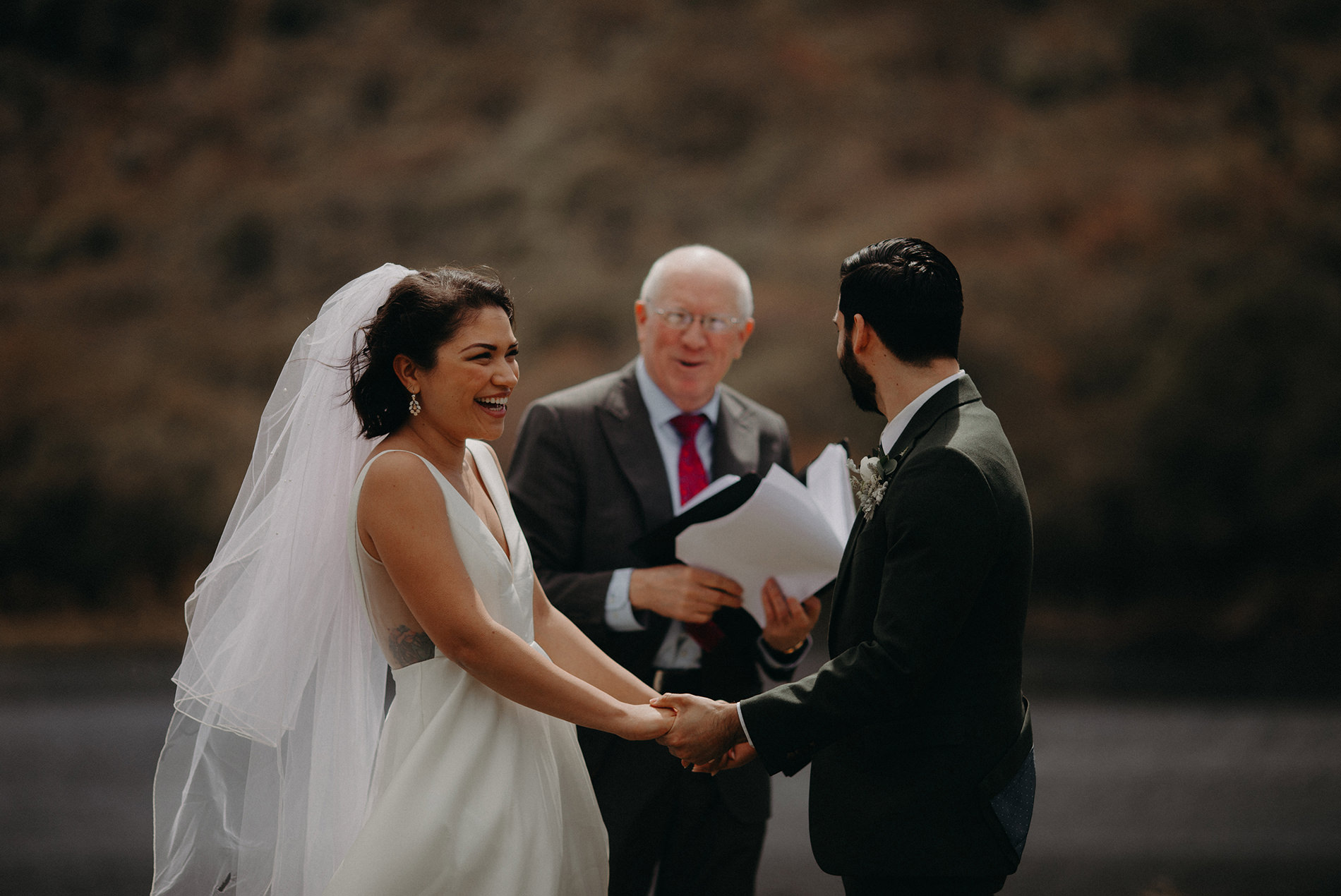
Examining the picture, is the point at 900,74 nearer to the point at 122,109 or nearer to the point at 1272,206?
the point at 1272,206

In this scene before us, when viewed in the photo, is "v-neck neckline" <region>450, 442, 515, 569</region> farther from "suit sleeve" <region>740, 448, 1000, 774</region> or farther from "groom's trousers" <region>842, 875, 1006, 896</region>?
"groom's trousers" <region>842, 875, 1006, 896</region>

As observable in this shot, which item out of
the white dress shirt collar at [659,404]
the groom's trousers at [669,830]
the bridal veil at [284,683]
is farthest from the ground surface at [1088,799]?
the bridal veil at [284,683]

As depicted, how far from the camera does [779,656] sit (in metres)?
2.82

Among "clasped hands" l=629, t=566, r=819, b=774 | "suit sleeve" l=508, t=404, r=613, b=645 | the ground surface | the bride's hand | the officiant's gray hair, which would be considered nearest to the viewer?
the bride's hand

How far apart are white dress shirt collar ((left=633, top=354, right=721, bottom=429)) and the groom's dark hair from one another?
983 mm

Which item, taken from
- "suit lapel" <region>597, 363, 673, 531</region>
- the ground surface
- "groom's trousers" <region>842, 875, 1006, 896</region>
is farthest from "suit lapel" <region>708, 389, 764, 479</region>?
the ground surface

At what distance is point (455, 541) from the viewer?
2.04 meters

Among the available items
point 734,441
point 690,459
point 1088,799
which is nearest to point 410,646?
point 690,459

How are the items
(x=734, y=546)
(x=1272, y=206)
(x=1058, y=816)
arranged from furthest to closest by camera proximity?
1. (x=1272, y=206)
2. (x=1058, y=816)
3. (x=734, y=546)

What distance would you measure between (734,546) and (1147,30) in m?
12.8

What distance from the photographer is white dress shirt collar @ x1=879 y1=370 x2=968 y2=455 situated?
2037 mm

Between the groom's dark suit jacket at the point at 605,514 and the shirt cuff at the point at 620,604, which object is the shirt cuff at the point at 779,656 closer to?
the groom's dark suit jacket at the point at 605,514

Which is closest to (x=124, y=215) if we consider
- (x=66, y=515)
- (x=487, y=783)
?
(x=66, y=515)

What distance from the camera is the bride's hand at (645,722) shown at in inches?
87.3
